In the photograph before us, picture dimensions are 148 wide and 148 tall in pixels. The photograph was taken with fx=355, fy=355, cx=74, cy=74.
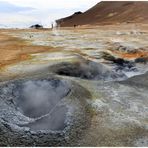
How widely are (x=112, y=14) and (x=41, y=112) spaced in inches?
2579

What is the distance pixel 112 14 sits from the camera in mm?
74562

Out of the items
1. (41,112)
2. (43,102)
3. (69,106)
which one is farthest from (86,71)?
(69,106)

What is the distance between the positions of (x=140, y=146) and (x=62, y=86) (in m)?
4.17

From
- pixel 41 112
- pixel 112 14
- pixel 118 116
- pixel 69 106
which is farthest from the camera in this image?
pixel 112 14

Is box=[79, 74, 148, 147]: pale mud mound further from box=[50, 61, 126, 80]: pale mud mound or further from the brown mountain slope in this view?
the brown mountain slope

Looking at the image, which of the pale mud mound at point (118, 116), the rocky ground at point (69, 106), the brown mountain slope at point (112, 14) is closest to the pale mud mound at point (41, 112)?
the rocky ground at point (69, 106)

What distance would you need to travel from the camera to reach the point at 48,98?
11.8 metres

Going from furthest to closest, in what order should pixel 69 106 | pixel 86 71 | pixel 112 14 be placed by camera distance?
pixel 112 14, pixel 86 71, pixel 69 106

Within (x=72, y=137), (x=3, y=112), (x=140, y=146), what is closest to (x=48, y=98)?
(x=3, y=112)

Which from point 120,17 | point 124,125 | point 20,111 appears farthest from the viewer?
point 120,17

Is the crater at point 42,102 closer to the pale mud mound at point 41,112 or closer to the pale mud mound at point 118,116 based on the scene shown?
the pale mud mound at point 41,112

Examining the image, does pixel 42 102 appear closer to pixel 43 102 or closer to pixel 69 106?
pixel 43 102

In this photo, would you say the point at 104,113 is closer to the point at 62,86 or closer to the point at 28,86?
the point at 62,86

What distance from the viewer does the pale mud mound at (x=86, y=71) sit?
1516 centimetres
